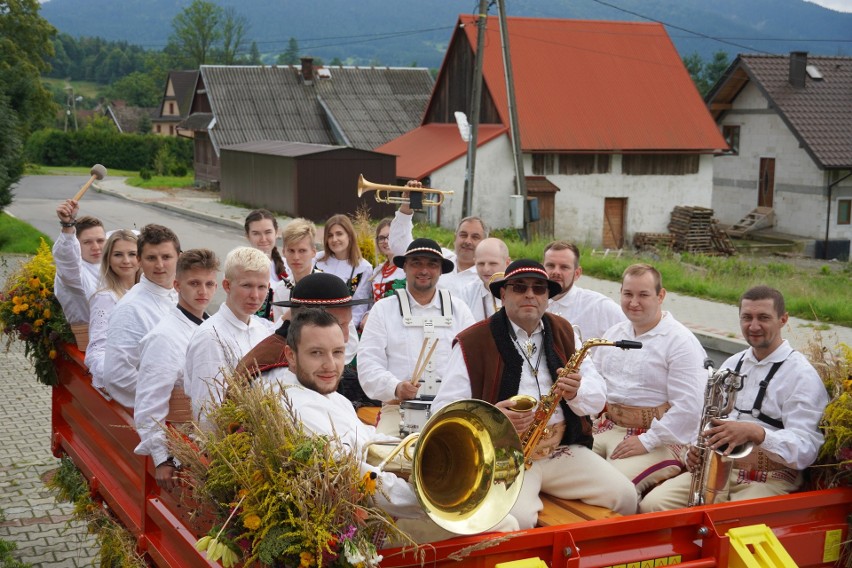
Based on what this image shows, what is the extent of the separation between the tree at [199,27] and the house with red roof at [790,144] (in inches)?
2845

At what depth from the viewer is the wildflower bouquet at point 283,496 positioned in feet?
11.1

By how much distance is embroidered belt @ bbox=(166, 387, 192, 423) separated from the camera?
538cm

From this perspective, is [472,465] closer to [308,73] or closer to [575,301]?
[575,301]

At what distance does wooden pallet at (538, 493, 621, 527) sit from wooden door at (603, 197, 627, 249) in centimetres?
3291

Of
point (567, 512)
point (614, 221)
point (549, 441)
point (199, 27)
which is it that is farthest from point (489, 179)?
point (199, 27)

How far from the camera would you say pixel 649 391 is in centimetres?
576

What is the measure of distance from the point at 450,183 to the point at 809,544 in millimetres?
30396

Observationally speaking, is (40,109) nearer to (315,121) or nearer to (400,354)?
(315,121)

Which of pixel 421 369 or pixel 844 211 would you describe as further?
pixel 844 211

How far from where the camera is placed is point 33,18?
36.6m

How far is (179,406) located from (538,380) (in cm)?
202

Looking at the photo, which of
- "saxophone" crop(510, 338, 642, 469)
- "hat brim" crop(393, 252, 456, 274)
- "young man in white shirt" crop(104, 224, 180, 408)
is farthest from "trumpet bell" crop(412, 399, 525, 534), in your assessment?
"young man in white shirt" crop(104, 224, 180, 408)

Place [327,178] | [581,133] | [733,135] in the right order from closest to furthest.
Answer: [327,178]
[581,133]
[733,135]

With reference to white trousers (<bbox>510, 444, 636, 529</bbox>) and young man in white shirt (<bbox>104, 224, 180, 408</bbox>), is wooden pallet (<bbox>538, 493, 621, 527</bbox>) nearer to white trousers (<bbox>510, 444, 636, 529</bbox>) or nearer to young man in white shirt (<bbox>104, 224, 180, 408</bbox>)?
white trousers (<bbox>510, 444, 636, 529</bbox>)
